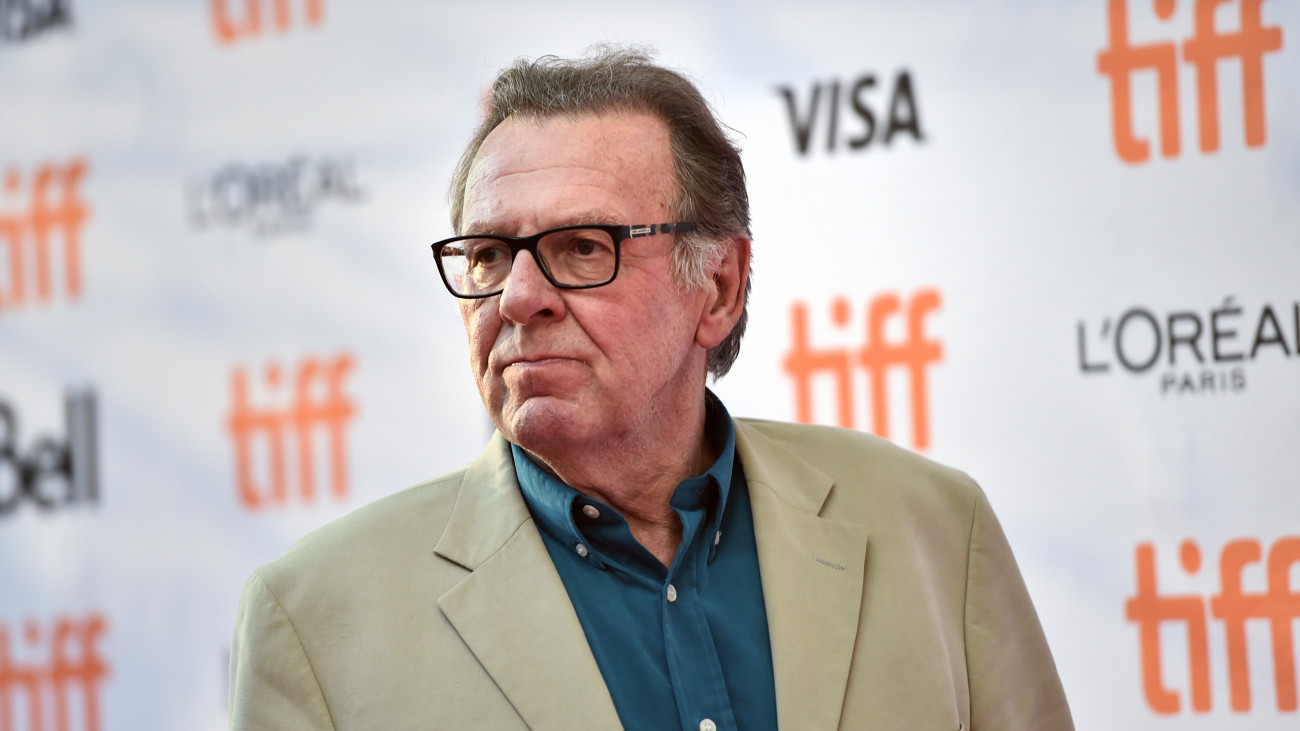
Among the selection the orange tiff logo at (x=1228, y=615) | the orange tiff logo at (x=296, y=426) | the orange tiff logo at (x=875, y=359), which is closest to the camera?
the orange tiff logo at (x=1228, y=615)

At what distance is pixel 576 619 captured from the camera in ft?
4.90

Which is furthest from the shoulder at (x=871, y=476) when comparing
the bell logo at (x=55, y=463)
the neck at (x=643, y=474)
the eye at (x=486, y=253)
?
the bell logo at (x=55, y=463)

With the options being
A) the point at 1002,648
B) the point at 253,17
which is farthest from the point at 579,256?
the point at 253,17

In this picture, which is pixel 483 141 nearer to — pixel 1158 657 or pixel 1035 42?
pixel 1035 42

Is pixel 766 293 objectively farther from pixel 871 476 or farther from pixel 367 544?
pixel 367 544

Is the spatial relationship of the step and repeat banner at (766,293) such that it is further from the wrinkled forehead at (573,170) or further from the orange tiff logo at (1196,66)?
the wrinkled forehead at (573,170)

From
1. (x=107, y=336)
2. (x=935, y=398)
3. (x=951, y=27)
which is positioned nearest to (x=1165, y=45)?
(x=951, y=27)

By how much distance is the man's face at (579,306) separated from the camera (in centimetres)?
154

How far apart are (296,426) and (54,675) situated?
0.92 metres

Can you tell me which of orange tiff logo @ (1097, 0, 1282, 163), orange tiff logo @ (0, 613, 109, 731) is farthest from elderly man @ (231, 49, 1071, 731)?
orange tiff logo @ (0, 613, 109, 731)

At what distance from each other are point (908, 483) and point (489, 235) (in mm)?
712

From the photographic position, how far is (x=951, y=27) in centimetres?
246

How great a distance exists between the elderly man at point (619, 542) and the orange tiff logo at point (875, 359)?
69 centimetres

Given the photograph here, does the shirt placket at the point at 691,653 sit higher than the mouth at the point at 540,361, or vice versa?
the mouth at the point at 540,361
